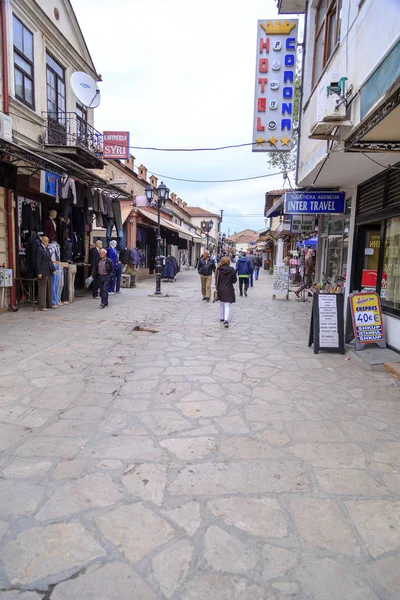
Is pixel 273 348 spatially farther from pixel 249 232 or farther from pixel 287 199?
pixel 249 232

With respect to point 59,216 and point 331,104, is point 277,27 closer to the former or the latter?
point 331,104

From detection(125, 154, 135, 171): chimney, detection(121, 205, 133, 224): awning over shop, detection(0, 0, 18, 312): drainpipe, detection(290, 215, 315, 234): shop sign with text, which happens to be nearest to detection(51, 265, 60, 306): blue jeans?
detection(0, 0, 18, 312): drainpipe

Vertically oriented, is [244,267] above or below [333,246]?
below

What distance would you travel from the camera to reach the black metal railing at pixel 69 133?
11.0 meters

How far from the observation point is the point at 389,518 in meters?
2.53

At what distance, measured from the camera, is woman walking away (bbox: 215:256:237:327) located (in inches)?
346

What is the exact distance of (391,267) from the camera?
700 cm

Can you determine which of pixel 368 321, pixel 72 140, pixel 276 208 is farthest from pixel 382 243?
pixel 72 140

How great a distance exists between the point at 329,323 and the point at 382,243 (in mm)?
1928

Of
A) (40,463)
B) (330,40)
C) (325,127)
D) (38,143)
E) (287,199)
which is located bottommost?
(40,463)

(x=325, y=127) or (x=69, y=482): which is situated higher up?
(x=325, y=127)

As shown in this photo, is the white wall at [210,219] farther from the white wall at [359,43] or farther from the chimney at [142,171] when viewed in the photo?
the white wall at [359,43]

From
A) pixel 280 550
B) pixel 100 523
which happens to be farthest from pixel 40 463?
pixel 280 550

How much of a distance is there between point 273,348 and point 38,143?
848cm
